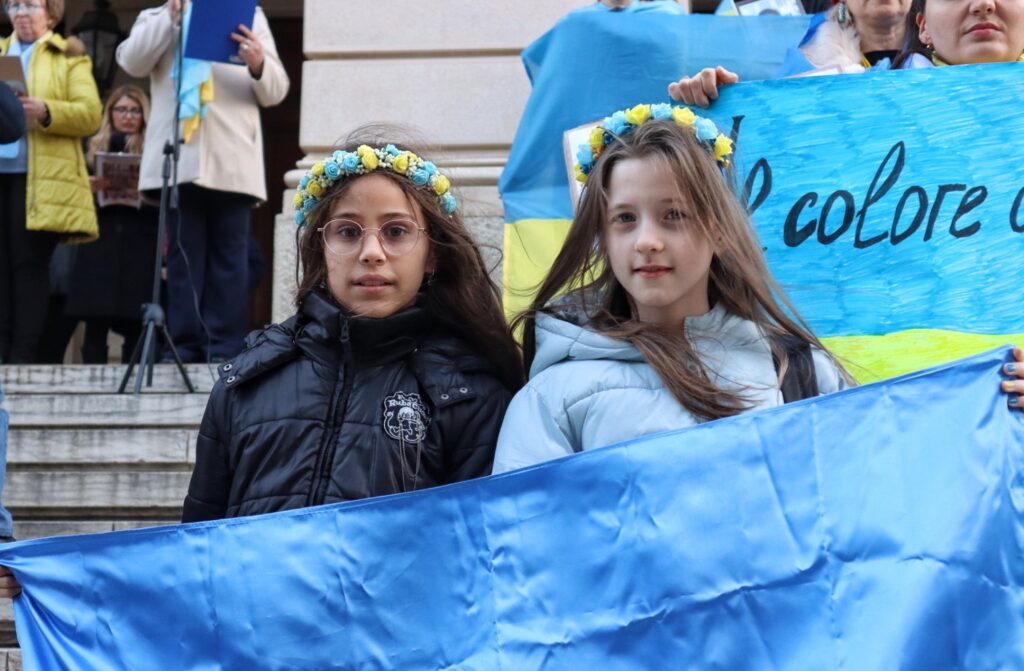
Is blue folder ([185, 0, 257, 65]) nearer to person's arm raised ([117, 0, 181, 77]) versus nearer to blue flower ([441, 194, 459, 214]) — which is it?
person's arm raised ([117, 0, 181, 77])

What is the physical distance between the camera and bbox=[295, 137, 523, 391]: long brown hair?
3459 millimetres

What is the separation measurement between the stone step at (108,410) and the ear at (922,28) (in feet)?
10.2

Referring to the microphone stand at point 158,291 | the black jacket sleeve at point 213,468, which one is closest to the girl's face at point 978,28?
the black jacket sleeve at point 213,468

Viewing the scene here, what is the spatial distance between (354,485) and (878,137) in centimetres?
159

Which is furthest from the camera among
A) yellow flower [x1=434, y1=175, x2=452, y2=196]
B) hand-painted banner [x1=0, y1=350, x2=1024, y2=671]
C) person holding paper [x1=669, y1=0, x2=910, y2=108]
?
person holding paper [x1=669, y1=0, x2=910, y2=108]

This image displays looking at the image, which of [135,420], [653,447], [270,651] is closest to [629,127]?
[653,447]

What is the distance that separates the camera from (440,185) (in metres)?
3.57

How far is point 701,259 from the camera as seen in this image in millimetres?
3059

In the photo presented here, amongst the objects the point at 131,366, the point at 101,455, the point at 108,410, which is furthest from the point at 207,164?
the point at 101,455

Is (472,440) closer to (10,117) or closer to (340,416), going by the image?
(340,416)

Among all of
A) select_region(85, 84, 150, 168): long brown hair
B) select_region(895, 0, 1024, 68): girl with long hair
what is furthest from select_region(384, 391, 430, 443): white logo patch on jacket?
select_region(85, 84, 150, 168): long brown hair

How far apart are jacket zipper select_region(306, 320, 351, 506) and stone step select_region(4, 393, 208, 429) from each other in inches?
113

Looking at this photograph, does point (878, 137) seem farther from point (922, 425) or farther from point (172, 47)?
point (172, 47)

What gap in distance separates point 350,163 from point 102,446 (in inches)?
113
